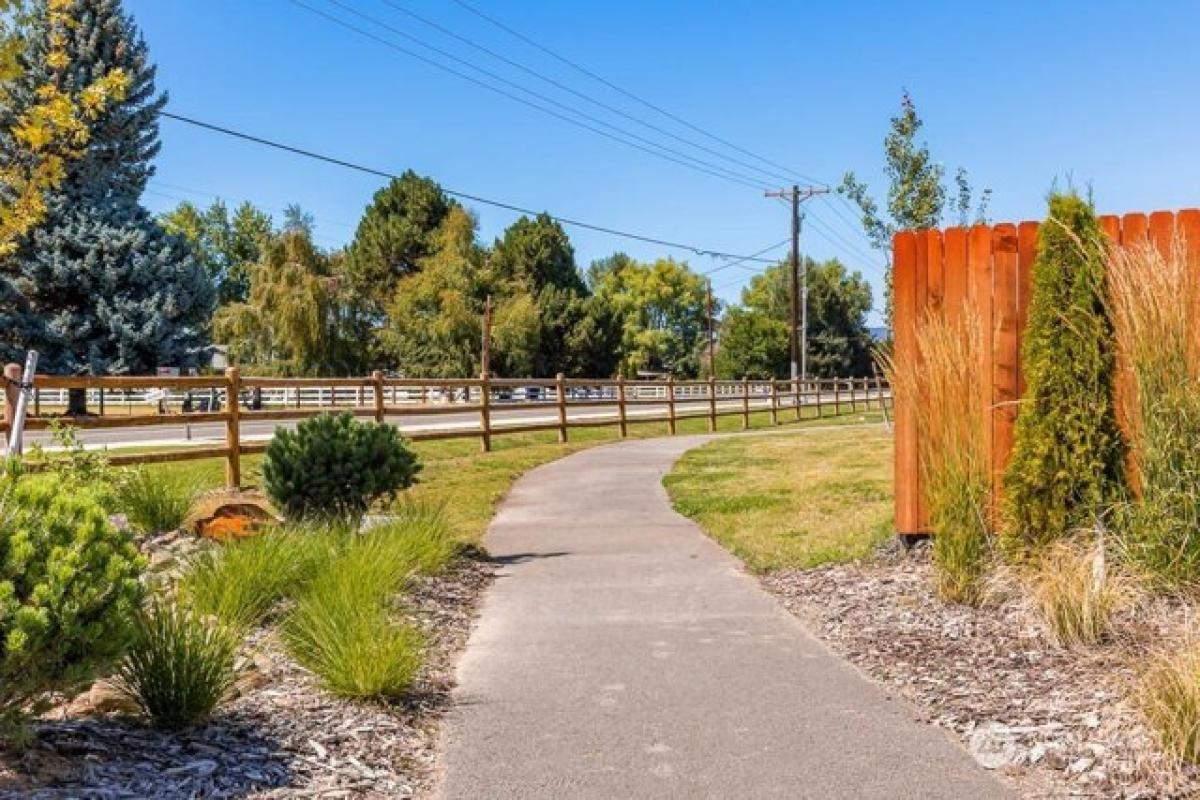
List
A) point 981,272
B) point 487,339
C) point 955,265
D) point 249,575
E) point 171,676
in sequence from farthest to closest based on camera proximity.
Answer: point 487,339, point 955,265, point 981,272, point 249,575, point 171,676

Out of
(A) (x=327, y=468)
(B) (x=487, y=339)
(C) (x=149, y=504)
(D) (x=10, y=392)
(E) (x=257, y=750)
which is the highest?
(B) (x=487, y=339)

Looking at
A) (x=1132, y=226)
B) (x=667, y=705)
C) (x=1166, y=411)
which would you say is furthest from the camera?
(x=1132, y=226)

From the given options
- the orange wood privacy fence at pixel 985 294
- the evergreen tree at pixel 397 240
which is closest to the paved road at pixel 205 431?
the orange wood privacy fence at pixel 985 294

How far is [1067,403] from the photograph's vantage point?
6.55 m

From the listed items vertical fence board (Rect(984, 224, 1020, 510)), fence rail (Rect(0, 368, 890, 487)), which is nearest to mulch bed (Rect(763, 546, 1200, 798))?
vertical fence board (Rect(984, 224, 1020, 510))

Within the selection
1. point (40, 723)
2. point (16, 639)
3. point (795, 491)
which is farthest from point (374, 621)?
point (795, 491)

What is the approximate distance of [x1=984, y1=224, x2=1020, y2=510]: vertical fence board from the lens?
7215 mm

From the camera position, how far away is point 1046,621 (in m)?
5.59

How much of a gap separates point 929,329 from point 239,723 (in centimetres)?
479

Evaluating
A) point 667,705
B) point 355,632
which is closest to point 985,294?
point 667,705

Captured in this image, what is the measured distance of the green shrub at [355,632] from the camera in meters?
4.87

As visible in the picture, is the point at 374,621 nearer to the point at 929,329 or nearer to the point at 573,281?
the point at 929,329

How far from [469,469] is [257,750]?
12.6 m

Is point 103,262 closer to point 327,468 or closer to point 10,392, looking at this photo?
point 10,392
